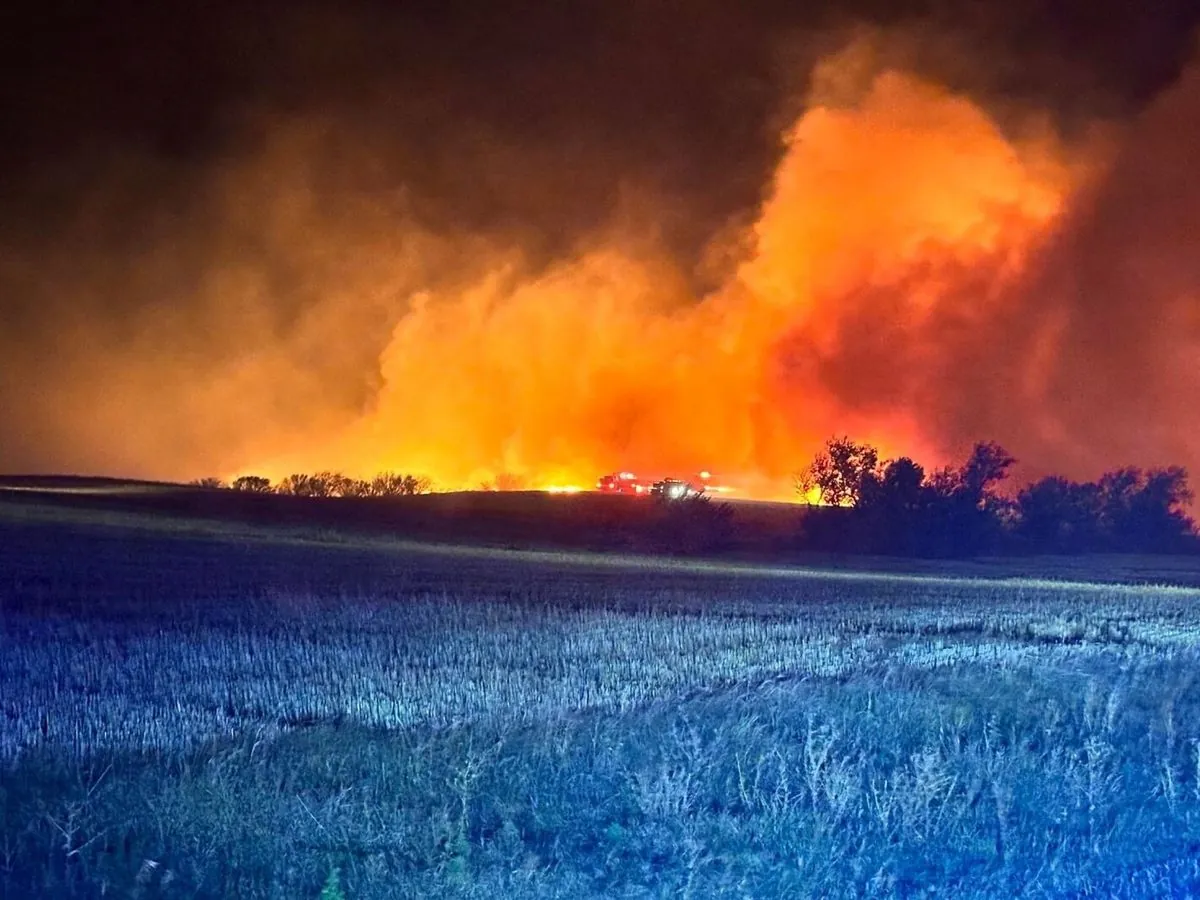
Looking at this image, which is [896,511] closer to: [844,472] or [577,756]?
[844,472]

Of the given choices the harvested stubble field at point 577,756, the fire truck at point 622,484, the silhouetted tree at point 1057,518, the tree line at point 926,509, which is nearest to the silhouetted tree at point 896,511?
the tree line at point 926,509

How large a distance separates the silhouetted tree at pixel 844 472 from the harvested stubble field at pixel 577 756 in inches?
1801

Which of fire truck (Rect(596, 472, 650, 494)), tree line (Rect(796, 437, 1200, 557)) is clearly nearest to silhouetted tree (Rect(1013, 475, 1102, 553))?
tree line (Rect(796, 437, 1200, 557))

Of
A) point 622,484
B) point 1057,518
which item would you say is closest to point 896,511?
point 1057,518

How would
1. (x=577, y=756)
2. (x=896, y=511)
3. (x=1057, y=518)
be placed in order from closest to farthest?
(x=577, y=756) < (x=896, y=511) < (x=1057, y=518)

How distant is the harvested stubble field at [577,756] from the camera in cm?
834

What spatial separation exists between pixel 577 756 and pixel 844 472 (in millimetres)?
60543

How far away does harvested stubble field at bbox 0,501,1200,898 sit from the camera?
8.34 metres

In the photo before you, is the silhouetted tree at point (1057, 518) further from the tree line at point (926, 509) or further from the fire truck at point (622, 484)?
the fire truck at point (622, 484)

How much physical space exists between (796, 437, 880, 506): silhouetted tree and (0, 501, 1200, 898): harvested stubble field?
45752 millimetres

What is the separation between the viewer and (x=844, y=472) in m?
70.0

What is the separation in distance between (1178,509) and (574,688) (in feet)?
251

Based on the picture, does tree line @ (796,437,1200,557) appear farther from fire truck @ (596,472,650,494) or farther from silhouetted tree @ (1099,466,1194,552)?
fire truck @ (596,472,650,494)

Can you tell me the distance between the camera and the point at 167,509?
61.0 metres
